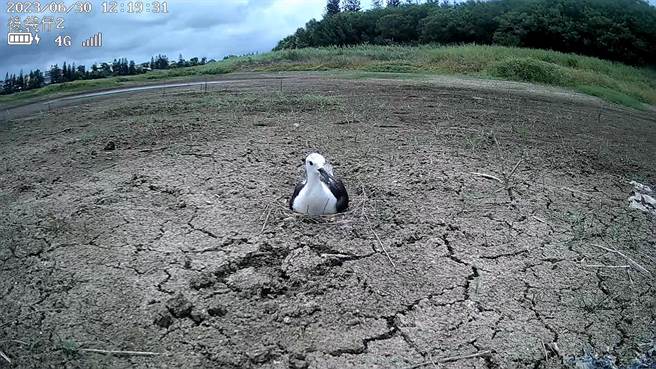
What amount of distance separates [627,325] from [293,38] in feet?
89.8

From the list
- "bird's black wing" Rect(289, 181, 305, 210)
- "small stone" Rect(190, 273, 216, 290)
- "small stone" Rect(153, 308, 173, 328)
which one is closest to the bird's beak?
"bird's black wing" Rect(289, 181, 305, 210)

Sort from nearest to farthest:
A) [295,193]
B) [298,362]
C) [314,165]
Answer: [298,362] < [314,165] < [295,193]

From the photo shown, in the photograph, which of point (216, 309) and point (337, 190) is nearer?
point (216, 309)

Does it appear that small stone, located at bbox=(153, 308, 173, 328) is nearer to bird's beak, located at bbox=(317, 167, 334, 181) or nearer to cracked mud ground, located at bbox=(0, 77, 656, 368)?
cracked mud ground, located at bbox=(0, 77, 656, 368)

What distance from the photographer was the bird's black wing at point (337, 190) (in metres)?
4.11

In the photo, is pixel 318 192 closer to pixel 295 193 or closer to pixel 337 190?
pixel 337 190

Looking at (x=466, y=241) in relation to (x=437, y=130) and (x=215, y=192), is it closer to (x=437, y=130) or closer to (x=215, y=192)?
(x=215, y=192)

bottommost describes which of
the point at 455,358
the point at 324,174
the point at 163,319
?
the point at 455,358

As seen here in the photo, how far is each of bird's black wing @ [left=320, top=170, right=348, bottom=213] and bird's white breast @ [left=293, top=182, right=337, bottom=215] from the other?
32 mm

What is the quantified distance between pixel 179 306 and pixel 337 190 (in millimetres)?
1559

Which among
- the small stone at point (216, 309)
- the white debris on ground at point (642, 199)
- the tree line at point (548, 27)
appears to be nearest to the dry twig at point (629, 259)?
the white debris on ground at point (642, 199)

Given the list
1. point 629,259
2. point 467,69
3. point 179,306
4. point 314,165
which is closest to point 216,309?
point 179,306

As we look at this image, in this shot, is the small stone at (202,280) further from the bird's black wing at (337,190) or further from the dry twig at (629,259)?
the dry twig at (629,259)

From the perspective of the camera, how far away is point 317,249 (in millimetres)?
3771
